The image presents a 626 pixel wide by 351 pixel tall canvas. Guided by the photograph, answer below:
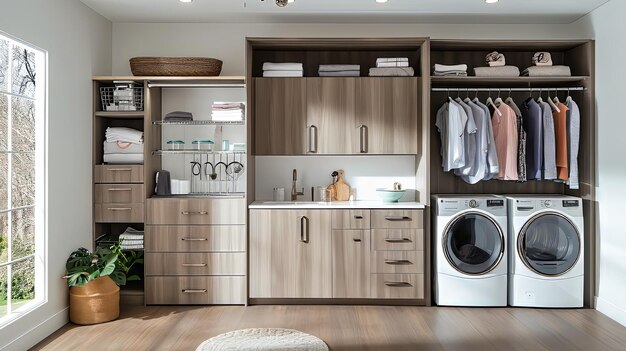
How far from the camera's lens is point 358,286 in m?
4.61

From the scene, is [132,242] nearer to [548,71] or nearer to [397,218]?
[397,218]

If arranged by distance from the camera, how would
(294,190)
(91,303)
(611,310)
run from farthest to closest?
(294,190) → (611,310) → (91,303)

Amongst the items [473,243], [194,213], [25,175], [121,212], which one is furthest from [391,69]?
[25,175]

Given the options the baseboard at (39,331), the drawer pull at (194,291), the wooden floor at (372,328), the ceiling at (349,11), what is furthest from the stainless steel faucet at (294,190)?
the baseboard at (39,331)

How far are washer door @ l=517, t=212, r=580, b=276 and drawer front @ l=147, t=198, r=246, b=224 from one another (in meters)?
2.28

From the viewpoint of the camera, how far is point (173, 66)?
464 cm

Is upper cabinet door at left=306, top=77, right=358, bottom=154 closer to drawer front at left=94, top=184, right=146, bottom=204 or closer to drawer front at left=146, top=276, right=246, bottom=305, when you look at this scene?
drawer front at left=146, top=276, right=246, bottom=305

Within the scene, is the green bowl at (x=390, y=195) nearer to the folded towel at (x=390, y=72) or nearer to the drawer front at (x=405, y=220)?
the drawer front at (x=405, y=220)

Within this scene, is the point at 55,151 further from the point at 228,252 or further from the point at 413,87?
the point at 413,87

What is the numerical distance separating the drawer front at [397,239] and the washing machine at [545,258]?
759 mm

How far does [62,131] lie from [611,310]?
14.1 ft

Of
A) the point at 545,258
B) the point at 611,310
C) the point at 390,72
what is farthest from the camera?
the point at 390,72

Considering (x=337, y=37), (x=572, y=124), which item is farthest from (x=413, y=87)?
(x=572, y=124)

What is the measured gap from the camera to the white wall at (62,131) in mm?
3602
